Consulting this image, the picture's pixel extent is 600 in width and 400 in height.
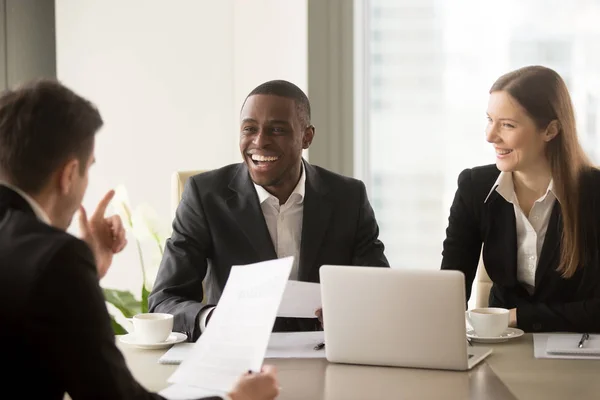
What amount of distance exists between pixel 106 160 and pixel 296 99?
1621 mm

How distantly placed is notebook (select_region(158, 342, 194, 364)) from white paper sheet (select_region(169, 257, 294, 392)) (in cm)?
19

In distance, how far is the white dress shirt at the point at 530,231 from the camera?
107 inches

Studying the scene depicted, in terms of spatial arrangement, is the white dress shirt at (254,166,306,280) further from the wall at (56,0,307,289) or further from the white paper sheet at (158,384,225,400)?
the wall at (56,0,307,289)

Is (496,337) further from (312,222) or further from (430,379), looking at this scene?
(312,222)

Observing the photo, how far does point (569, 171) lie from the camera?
8.95 feet

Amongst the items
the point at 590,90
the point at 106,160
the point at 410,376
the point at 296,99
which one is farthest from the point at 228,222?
the point at 590,90

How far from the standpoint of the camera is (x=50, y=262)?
4.34ft

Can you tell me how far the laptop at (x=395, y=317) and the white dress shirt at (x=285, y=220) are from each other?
69cm

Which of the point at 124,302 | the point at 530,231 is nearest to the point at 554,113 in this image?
the point at 530,231

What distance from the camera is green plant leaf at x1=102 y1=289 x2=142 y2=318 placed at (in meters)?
3.36

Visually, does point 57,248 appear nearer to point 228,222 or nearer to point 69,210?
point 69,210

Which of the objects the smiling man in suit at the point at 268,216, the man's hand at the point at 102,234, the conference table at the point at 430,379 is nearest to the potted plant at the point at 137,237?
the smiling man in suit at the point at 268,216

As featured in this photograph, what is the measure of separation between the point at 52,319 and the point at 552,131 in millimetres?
1878

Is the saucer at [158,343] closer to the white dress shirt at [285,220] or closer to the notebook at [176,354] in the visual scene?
the notebook at [176,354]
